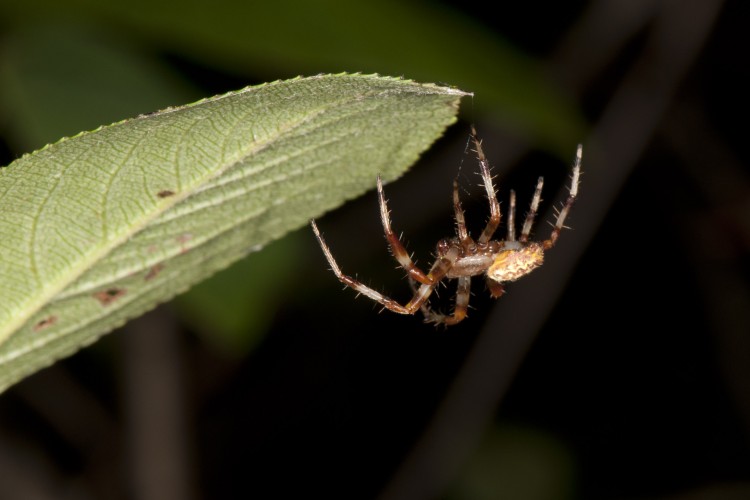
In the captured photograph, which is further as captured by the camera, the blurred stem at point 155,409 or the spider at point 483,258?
the blurred stem at point 155,409

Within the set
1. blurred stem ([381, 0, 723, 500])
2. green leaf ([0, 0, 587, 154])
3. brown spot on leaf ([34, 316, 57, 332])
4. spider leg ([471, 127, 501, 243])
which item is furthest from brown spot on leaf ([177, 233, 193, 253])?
blurred stem ([381, 0, 723, 500])

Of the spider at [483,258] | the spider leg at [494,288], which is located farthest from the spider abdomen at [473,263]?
the spider leg at [494,288]

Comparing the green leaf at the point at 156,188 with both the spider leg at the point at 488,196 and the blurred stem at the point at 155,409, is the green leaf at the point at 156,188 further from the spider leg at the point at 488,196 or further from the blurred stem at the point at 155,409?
the blurred stem at the point at 155,409

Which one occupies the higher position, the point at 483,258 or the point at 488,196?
the point at 488,196

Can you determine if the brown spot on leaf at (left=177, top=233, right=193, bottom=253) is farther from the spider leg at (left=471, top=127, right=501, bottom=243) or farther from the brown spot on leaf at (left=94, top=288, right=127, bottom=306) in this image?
the spider leg at (left=471, top=127, right=501, bottom=243)

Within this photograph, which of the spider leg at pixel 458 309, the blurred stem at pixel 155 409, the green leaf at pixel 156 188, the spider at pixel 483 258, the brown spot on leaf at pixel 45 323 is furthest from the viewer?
the blurred stem at pixel 155 409

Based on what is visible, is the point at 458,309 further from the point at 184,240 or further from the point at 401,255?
the point at 184,240

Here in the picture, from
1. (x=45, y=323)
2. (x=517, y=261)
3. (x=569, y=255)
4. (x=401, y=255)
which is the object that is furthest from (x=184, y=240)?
(x=569, y=255)
